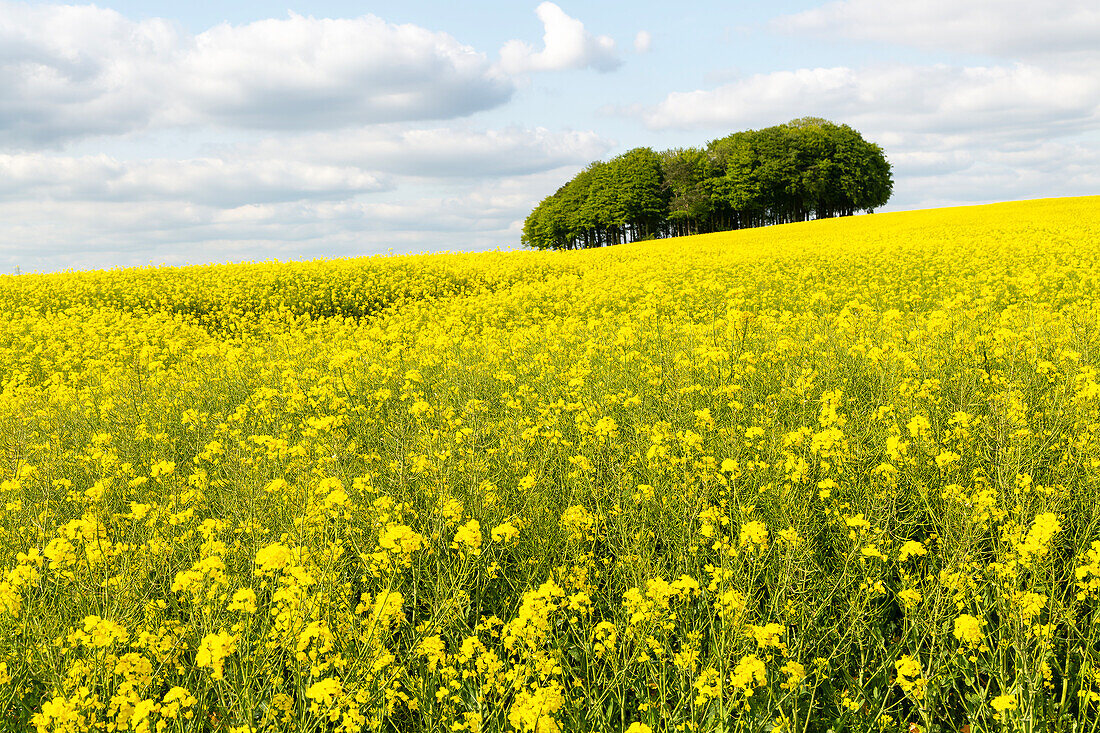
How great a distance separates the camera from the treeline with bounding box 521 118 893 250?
2249 inches

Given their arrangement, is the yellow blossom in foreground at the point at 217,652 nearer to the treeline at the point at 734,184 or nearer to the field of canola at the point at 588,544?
the field of canola at the point at 588,544

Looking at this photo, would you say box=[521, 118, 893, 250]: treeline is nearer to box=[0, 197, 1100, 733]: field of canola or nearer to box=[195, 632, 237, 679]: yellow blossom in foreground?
box=[0, 197, 1100, 733]: field of canola

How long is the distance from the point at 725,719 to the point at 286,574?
186 cm

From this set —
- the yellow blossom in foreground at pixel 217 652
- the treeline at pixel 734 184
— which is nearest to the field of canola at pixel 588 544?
the yellow blossom in foreground at pixel 217 652

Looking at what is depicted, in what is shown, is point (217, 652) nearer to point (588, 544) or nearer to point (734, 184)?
point (588, 544)

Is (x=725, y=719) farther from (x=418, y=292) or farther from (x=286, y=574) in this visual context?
A: (x=418, y=292)

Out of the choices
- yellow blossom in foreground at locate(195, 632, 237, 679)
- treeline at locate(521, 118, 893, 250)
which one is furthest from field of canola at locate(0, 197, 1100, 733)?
treeline at locate(521, 118, 893, 250)

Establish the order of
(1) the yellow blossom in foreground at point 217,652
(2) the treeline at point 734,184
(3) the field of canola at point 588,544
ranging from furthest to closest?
1. (2) the treeline at point 734,184
2. (3) the field of canola at point 588,544
3. (1) the yellow blossom in foreground at point 217,652

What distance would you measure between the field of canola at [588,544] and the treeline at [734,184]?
5109 centimetres

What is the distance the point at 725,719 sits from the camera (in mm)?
2514

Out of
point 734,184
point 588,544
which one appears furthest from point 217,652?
point 734,184

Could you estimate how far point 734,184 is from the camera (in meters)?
56.9

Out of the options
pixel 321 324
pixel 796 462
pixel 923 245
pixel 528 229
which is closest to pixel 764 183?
pixel 528 229

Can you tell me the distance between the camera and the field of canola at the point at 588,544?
2684 mm
